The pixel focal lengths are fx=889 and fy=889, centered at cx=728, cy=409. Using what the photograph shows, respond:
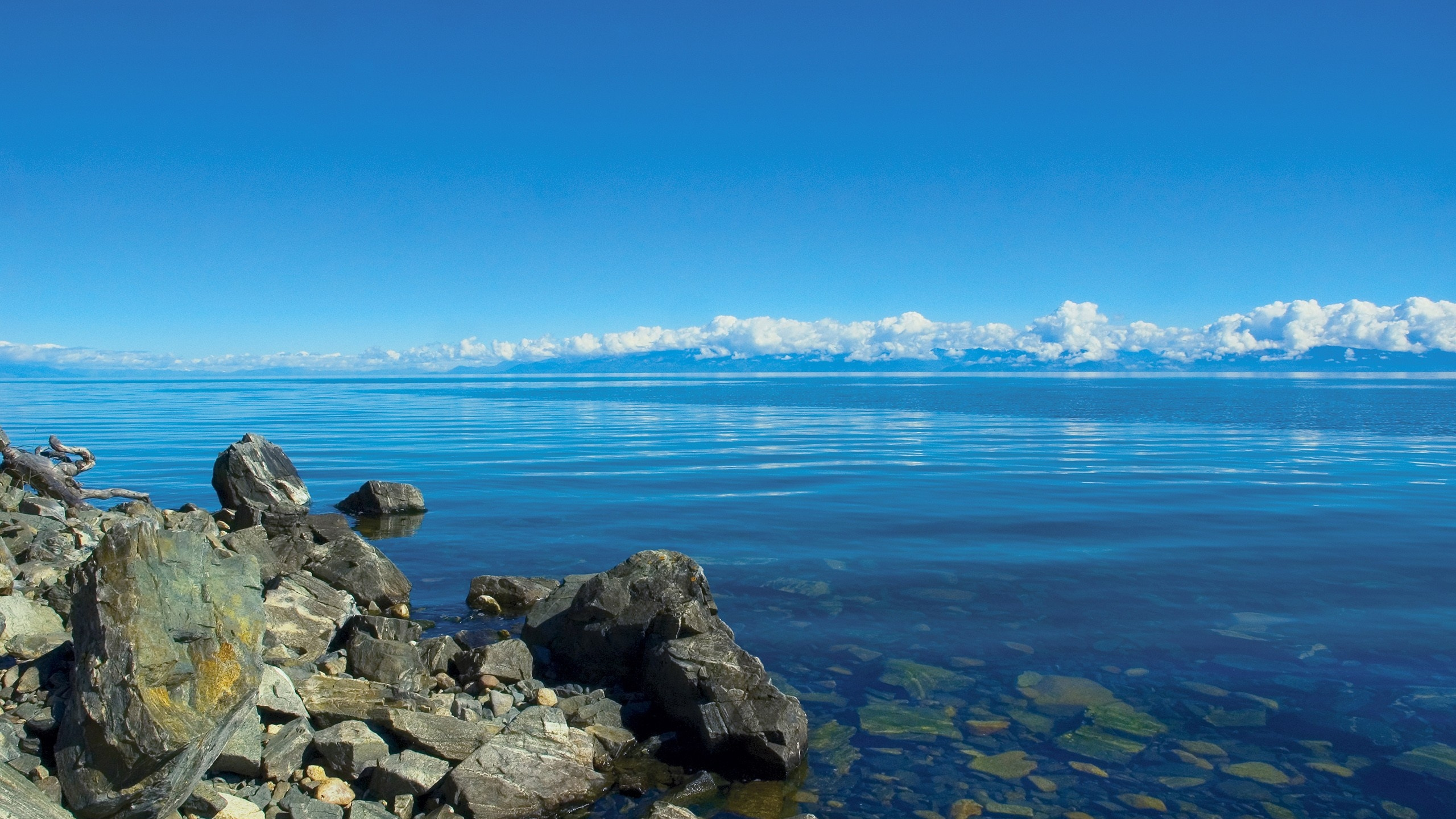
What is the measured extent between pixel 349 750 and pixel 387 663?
2678mm

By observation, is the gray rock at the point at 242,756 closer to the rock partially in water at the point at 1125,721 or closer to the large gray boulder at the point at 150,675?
the large gray boulder at the point at 150,675

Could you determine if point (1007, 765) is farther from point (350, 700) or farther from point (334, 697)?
point (334, 697)

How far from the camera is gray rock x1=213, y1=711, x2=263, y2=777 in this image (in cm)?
823

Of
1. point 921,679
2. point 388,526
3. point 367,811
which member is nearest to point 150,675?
point 367,811

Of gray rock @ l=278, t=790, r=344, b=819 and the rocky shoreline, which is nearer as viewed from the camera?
the rocky shoreline

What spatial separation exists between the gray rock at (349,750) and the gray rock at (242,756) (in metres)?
0.57

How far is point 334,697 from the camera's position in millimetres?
9805

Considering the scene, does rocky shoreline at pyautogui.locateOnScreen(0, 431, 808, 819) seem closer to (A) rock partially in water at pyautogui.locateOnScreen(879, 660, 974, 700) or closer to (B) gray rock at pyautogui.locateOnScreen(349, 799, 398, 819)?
(B) gray rock at pyautogui.locateOnScreen(349, 799, 398, 819)

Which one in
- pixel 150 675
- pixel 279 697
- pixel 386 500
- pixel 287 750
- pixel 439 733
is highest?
Answer: pixel 150 675

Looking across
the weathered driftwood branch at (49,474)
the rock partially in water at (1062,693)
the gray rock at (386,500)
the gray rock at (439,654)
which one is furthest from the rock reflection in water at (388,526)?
the rock partially in water at (1062,693)

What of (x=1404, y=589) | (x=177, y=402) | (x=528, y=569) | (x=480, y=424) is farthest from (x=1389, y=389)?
(x=177, y=402)

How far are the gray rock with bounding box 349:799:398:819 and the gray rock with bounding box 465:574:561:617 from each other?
24.9 ft

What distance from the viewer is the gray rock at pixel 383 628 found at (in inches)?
488

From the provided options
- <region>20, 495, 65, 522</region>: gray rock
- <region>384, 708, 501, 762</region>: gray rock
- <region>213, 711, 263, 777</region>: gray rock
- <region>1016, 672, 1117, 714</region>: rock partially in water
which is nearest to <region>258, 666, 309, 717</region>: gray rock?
<region>213, 711, 263, 777</region>: gray rock
